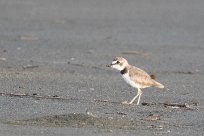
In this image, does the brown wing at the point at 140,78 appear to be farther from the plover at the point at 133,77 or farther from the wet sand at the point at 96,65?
the wet sand at the point at 96,65

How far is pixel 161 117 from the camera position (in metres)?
9.69

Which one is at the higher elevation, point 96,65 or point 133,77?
point 133,77

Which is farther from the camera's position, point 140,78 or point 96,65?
point 96,65

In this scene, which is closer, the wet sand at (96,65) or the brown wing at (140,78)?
the wet sand at (96,65)

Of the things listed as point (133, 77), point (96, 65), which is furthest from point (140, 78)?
point (96, 65)

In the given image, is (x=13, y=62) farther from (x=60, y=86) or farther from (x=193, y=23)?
(x=193, y=23)

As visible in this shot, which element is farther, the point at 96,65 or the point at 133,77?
the point at 96,65

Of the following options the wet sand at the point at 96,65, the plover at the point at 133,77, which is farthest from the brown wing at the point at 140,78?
the wet sand at the point at 96,65

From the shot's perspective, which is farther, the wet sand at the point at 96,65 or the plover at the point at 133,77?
the plover at the point at 133,77

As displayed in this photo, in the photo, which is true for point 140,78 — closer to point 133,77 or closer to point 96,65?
point 133,77

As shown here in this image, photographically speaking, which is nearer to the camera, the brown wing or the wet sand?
the wet sand

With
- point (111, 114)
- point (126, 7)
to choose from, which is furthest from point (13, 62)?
point (126, 7)

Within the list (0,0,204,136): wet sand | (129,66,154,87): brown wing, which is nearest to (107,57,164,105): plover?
(129,66,154,87): brown wing

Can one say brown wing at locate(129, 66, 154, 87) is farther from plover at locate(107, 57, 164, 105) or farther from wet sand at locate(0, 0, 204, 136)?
wet sand at locate(0, 0, 204, 136)
